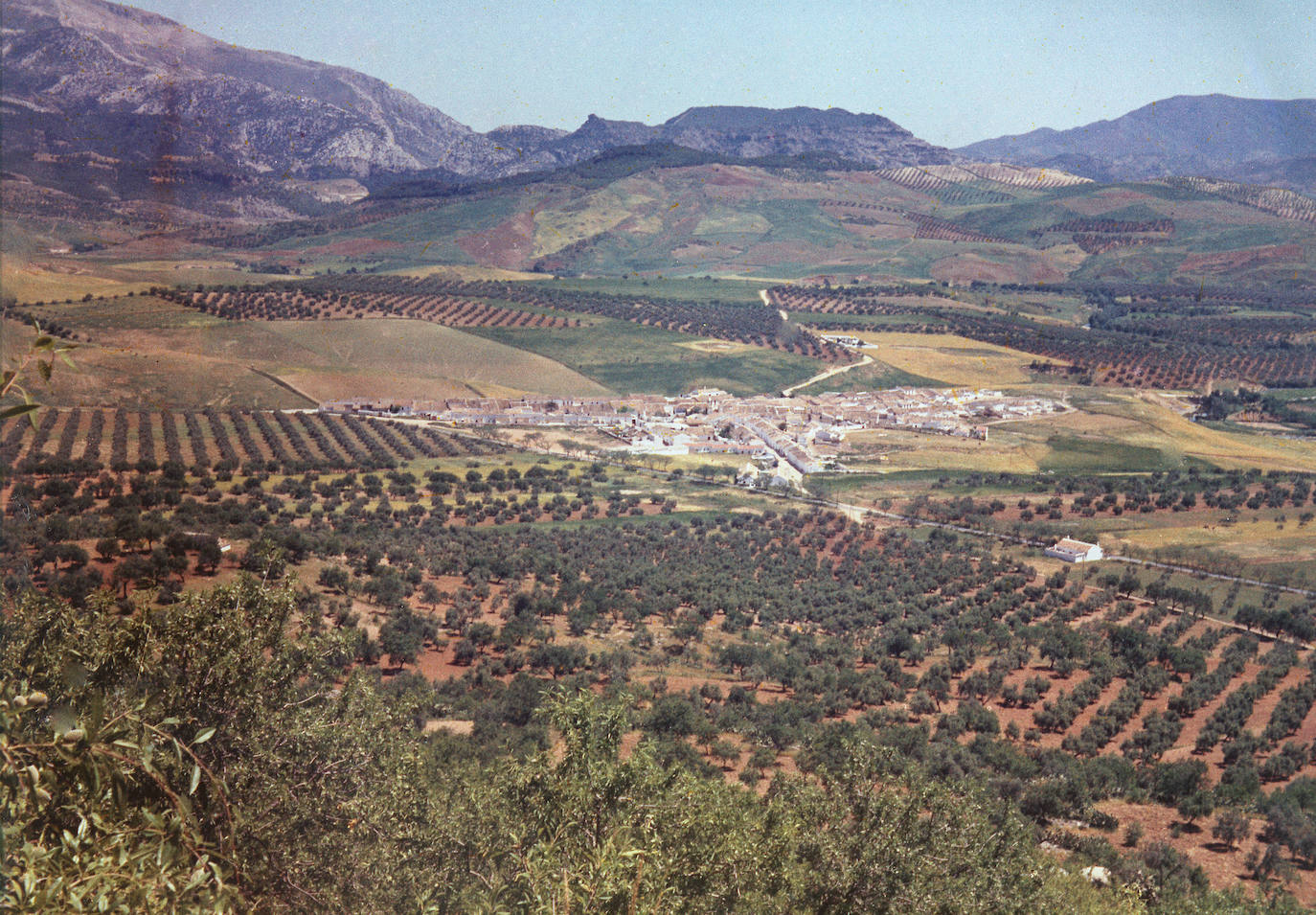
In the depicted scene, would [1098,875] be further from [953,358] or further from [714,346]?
[953,358]

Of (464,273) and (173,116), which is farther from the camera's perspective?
(464,273)

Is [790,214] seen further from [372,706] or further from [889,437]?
[372,706]

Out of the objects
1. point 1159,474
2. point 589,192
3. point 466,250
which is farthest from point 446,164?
point 1159,474

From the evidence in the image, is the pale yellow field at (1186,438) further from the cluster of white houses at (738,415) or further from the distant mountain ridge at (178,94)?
the distant mountain ridge at (178,94)

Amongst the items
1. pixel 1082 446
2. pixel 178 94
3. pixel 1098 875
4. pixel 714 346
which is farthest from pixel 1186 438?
pixel 178 94

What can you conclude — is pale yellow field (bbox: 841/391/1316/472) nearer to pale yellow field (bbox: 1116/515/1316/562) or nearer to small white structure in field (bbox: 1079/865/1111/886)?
pale yellow field (bbox: 1116/515/1316/562)

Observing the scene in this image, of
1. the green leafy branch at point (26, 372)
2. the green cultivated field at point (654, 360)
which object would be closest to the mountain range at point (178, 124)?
the green cultivated field at point (654, 360)
